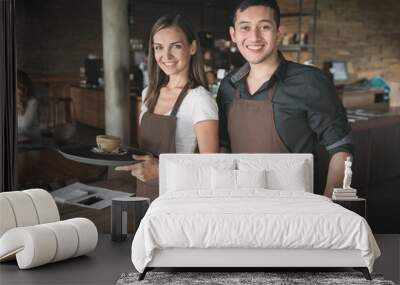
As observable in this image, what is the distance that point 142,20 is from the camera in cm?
635

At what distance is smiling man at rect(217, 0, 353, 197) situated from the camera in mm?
6270

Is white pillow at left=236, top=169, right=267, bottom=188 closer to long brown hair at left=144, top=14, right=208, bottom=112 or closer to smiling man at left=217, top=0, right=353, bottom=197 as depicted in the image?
smiling man at left=217, top=0, right=353, bottom=197

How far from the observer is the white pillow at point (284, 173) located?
5.90 meters

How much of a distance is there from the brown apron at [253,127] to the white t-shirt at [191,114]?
22cm

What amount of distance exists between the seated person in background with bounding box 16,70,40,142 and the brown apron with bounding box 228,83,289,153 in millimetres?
1924

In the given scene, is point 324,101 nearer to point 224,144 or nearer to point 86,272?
point 224,144

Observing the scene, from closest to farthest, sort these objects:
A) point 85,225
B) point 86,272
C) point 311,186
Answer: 1. point 86,272
2. point 85,225
3. point 311,186

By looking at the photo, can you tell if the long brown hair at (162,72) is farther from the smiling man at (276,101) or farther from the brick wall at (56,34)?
the brick wall at (56,34)

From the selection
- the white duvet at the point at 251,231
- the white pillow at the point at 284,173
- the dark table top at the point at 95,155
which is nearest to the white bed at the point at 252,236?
the white duvet at the point at 251,231

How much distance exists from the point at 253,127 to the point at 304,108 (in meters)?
0.51

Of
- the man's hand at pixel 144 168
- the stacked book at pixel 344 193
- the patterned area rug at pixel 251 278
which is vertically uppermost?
the man's hand at pixel 144 168

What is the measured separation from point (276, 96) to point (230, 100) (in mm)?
459

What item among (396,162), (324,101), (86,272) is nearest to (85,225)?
(86,272)

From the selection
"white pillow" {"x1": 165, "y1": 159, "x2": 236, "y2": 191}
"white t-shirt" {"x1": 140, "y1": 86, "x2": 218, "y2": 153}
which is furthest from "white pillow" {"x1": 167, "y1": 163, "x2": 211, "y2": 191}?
"white t-shirt" {"x1": 140, "y1": 86, "x2": 218, "y2": 153}
